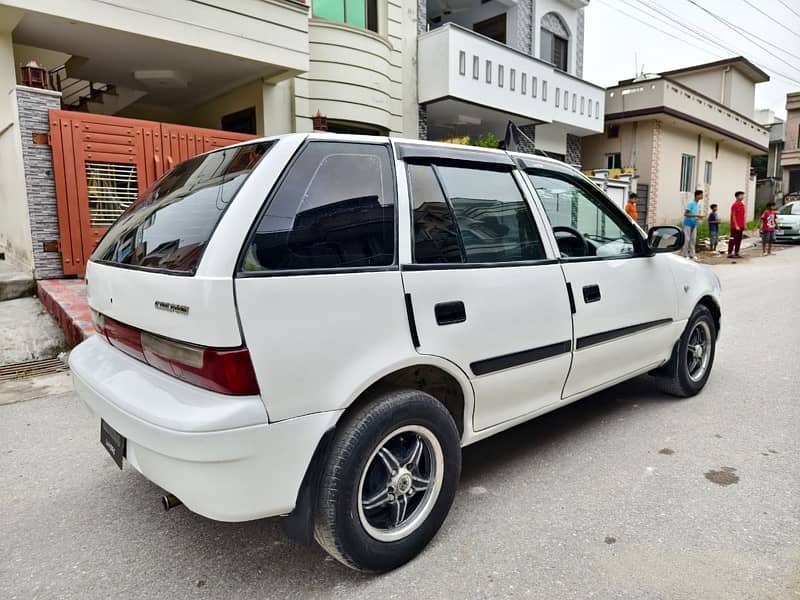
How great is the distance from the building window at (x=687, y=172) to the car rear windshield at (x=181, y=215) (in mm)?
22702

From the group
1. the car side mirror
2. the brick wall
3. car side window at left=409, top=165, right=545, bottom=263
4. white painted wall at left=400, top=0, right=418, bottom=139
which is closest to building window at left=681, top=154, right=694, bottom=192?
white painted wall at left=400, top=0, right=418, bottom=139

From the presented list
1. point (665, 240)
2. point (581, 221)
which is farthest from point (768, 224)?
point (581, 221)

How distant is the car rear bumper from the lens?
1853 mm

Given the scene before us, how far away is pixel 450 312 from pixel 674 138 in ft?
70.9

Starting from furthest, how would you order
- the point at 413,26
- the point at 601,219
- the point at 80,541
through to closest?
the point at 413,26 → the point at 601,219 → the point at 80,541

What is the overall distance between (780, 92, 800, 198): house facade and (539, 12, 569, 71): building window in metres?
25.9

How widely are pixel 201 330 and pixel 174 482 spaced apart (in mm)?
580

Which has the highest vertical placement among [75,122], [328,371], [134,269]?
[75,122]

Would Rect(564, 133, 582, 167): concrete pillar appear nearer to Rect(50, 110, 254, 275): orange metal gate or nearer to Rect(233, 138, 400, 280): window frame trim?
Rect(50, 110, 254, 275): orange metal gate

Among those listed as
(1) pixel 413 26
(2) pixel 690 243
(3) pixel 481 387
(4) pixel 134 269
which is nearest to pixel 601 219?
(3) pixel 481 387

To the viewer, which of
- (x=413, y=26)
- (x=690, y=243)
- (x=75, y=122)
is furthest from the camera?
(x=690, y=243)

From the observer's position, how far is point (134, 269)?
2.29 meters

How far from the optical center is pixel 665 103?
59.9 feet

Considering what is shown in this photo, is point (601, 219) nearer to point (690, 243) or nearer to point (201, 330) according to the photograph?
point (201, 330)
